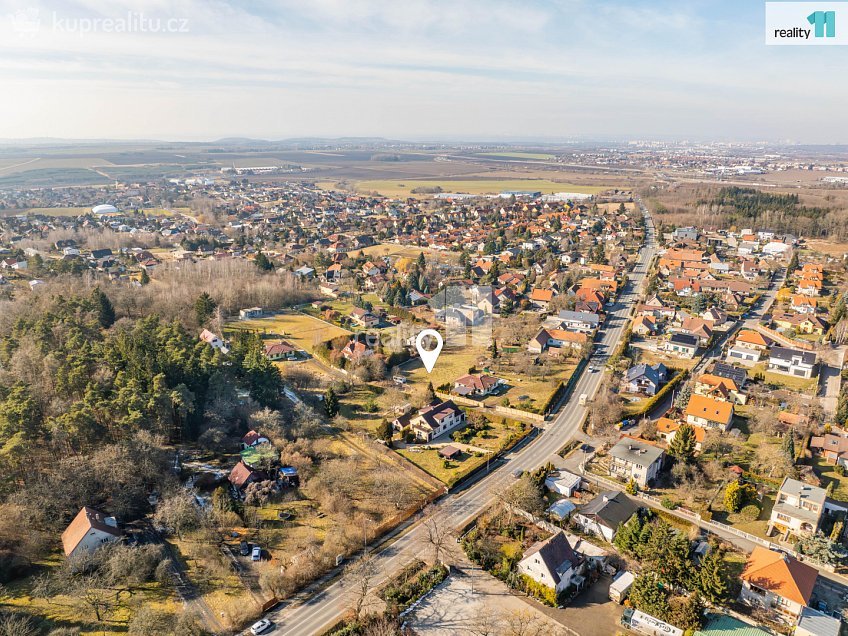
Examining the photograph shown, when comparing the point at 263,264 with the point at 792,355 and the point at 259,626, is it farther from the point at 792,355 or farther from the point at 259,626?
the point at 792,355

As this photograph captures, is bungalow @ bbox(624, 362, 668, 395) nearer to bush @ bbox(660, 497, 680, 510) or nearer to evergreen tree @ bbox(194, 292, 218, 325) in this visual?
bush @ bbox(660, 497, 680, 510)

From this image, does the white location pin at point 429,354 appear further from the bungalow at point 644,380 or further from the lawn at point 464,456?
the bungalow at point 644,380

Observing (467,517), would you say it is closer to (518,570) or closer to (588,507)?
(518,570)

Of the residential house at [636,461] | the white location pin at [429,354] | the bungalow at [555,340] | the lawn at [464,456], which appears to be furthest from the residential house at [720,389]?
the white location pin at [429,354]

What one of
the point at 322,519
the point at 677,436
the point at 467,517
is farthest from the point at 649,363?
the point at 322,519

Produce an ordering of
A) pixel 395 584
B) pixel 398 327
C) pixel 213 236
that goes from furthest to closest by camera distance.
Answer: pixel 213 236
pixel 398 327
pixel 395 584

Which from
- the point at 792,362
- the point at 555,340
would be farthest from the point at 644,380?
the point at 792,362

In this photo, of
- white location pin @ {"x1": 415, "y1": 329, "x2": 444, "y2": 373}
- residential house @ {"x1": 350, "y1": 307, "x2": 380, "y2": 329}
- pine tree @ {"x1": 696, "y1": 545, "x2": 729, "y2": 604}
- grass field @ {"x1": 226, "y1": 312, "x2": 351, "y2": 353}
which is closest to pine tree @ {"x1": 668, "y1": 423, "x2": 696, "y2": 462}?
pine tree @ {"x1": 696, "y1": 545, "x2": 729, "y2": 604}

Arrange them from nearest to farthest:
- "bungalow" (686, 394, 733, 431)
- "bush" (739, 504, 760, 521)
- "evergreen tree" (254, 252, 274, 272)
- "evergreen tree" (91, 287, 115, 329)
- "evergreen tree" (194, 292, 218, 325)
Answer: "bush" (739, 504, 760, 521) → "bungalow" (686, 394, 733, 431) → "evergreen tree" (91, 287, 115, 329) → "evergreen tree" (194, 292, 218, 325) → "evergreen tree" (254, 252, 274, 272)
